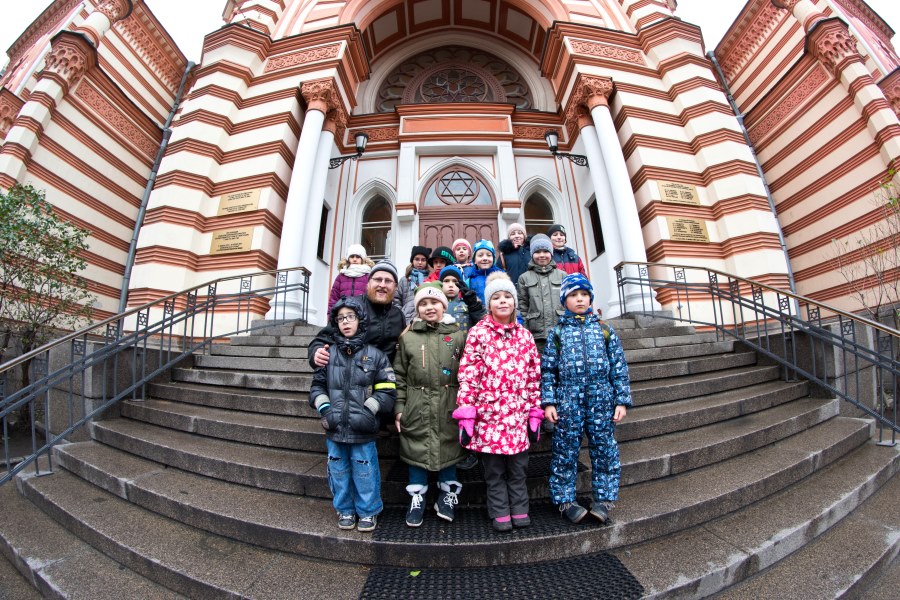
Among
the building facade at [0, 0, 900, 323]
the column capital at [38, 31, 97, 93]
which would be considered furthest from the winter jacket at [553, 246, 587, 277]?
the column capital at [38, 31, 97, 93]

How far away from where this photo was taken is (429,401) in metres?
2.52

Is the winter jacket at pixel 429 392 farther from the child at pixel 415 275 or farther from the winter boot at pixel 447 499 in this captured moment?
the child at pixel 415 275

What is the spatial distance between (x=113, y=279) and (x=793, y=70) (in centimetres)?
1908

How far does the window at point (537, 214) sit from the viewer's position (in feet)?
34.1

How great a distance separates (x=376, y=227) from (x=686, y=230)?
25.6 feet

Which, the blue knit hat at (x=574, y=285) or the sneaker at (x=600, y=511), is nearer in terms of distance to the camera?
the sneaker at (x=600, y=511)

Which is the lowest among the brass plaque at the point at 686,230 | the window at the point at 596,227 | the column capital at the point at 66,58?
the brass plaque at the point at 686,230

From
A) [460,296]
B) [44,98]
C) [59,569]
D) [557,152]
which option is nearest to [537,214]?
[557,152]

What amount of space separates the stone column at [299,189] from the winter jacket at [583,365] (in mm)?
6326

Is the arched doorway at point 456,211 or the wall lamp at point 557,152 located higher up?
the wall lamp at point 557,152

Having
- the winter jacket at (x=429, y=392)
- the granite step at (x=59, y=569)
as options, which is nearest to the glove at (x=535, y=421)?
the winter jacket at (x=429, y=392)

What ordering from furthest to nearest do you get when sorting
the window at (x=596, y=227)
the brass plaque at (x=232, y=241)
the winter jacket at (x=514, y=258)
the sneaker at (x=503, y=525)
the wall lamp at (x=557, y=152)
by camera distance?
the window at (x=596, y=227), the wall lamp at (x=557, y=152), the brass plaque at (x=232, y=241), the winter jacket at (x=514, y=258), the sneaker at (x=503, y=525)

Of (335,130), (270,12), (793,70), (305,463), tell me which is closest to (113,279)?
(335,130)

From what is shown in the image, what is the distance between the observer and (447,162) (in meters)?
10.3
